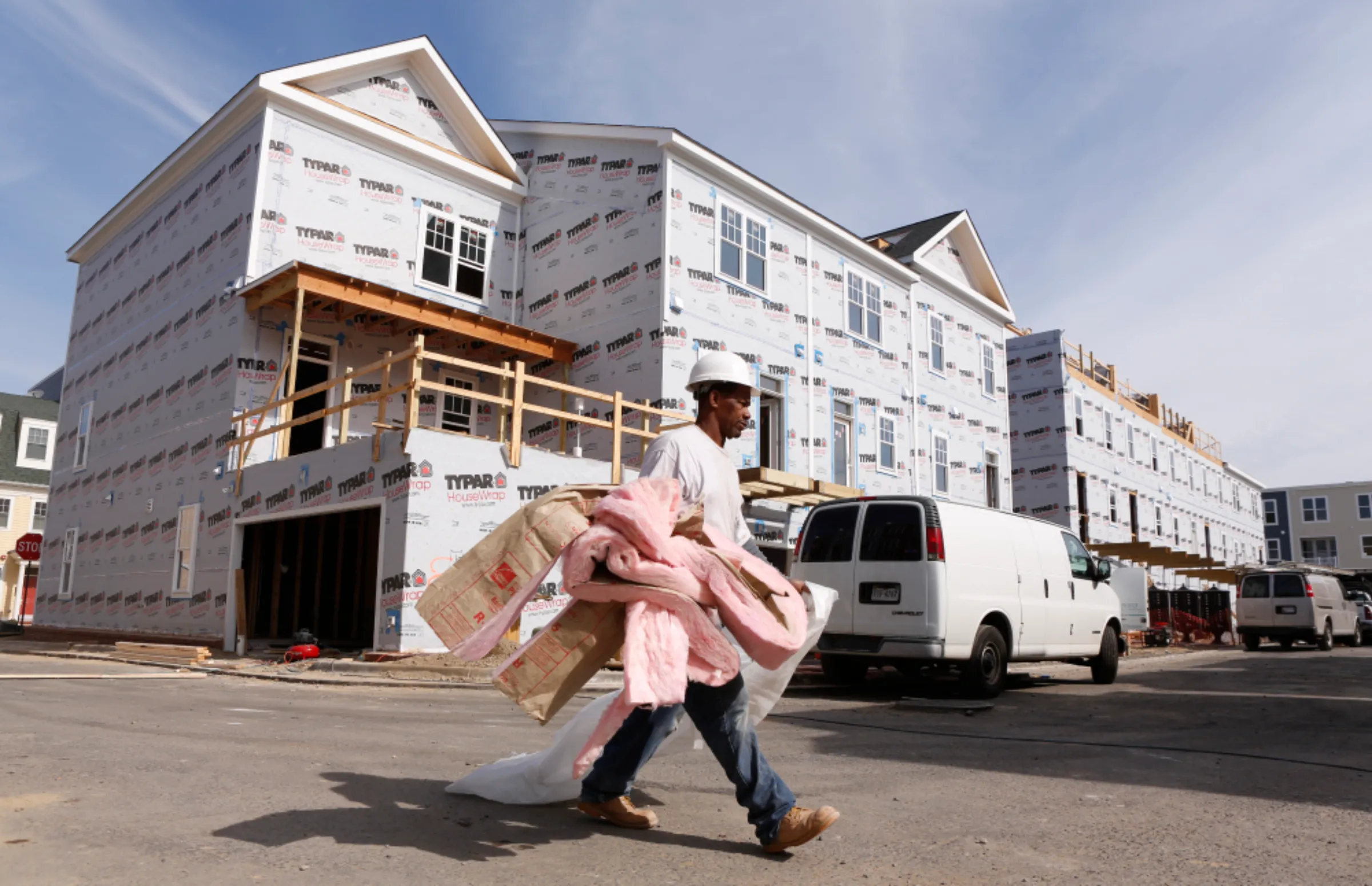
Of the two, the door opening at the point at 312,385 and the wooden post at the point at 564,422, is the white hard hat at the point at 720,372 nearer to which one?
the wooden post at the point at 564,422

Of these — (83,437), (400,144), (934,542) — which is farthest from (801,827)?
(83,437)

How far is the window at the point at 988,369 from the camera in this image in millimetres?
28359

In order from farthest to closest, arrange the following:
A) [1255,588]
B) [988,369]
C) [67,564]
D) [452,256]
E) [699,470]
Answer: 1. [988,369]
2. [1255,588]
3. [67,564]
4. [452,256]
5. [699,470]

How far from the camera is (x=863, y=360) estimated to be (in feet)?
76.3

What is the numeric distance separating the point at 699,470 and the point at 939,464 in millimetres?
22675

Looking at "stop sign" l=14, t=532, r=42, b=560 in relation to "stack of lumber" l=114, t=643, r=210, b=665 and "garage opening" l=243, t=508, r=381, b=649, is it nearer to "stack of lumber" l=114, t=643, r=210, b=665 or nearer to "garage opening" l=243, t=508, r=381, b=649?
"garage opening" l=243, t=508, r=381, b=649

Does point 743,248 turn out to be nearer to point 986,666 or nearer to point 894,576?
point 894,576

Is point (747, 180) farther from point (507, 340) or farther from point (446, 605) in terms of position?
point (446, 605)

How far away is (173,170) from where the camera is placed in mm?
20453

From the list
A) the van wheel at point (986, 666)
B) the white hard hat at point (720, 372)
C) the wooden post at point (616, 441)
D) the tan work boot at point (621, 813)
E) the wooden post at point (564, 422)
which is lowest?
the tan work boot at point (621, 813)

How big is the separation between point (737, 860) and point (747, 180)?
58.8 feet

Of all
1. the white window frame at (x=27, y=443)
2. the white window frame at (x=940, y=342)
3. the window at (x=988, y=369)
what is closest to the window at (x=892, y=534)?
the white window frame at (x=940, y=342)

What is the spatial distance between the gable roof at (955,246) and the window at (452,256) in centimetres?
1143

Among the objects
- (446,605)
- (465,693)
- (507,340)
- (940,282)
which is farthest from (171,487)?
(940,282)
